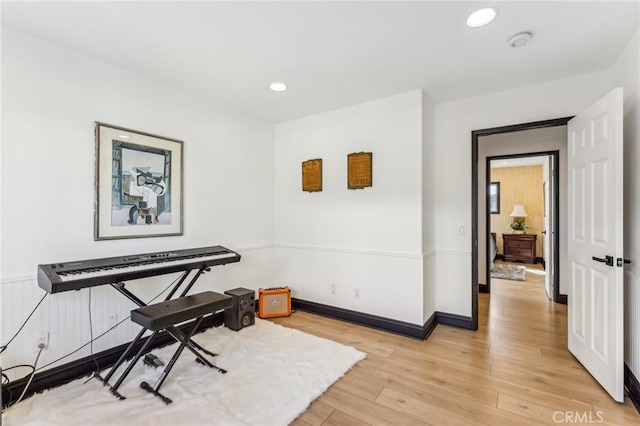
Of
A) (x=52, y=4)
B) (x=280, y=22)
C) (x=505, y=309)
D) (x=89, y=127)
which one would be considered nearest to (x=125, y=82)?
(x=89, y=127)

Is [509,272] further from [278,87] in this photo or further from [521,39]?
[278,87]

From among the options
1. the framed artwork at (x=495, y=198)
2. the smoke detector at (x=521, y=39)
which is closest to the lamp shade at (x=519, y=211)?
the framed artwork at (x=495, y=198)

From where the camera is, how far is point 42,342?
2139 mm

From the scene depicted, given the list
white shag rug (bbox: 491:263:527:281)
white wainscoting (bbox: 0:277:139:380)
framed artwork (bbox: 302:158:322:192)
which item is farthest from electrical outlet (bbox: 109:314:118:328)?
white shag rug (bbox: 491:263:527:281)

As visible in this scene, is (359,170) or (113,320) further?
(359,170)

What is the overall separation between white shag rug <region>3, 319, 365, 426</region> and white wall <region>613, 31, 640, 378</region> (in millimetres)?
1924

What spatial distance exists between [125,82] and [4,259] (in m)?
1.64

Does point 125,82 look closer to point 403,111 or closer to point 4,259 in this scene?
point 4,259

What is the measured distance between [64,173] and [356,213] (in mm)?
2689

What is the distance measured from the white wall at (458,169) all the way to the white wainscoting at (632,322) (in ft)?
4.09

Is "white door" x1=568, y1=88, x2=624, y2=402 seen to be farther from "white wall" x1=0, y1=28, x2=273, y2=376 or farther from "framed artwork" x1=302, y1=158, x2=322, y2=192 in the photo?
"white wall" x1=0, y1=28, x2=273, y2=376

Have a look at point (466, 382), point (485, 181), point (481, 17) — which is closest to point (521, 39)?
point (481, 17)

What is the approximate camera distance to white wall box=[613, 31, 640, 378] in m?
2.03

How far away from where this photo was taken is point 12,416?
5.95ft
